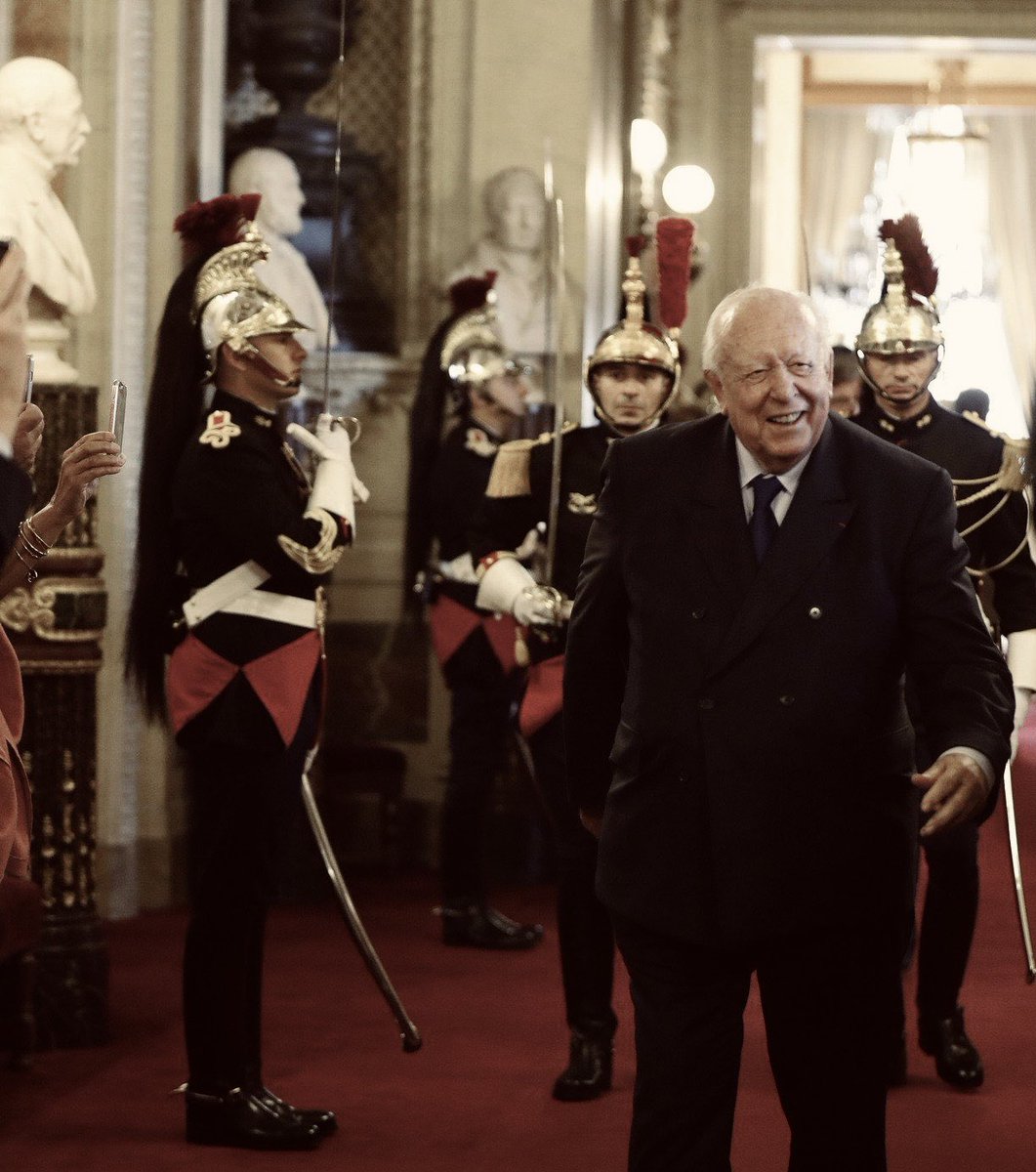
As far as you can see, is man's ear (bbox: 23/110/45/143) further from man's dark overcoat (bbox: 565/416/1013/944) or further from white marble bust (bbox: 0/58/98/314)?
man's dark overcoat (bbox: 565/416/1013/944)

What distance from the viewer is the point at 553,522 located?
5113 mm

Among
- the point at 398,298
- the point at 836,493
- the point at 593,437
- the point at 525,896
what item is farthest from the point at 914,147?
the point at 836,493

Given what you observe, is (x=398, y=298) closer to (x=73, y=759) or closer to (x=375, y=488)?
(x=375, y=488)

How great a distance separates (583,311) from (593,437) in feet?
10.6

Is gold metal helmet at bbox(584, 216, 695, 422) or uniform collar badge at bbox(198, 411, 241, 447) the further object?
gold metal helmet at bbox(584, 216, 695, 422)

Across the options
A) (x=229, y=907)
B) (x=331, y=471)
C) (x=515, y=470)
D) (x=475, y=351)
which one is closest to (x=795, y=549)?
(x=331, y=471)

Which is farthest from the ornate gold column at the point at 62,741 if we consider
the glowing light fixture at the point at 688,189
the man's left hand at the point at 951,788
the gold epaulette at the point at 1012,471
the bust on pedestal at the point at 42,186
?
the glowing light fixture at the point at 688,189

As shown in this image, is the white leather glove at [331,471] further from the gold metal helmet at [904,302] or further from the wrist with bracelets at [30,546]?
the gold metal helmet at [904,302]

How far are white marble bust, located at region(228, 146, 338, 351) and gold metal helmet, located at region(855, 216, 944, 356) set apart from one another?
2.72m

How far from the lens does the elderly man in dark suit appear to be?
3207mm

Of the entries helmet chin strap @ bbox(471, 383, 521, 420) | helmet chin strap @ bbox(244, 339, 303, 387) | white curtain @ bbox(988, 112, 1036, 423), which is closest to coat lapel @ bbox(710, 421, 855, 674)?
helmet chin strap @ bbox(244, 339, 303, 387)

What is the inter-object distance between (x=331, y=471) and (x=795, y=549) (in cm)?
163

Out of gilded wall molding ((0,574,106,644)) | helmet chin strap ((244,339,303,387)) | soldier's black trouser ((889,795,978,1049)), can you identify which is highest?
helmet chin strap ((244,339,303,387))

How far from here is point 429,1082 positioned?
511cm
